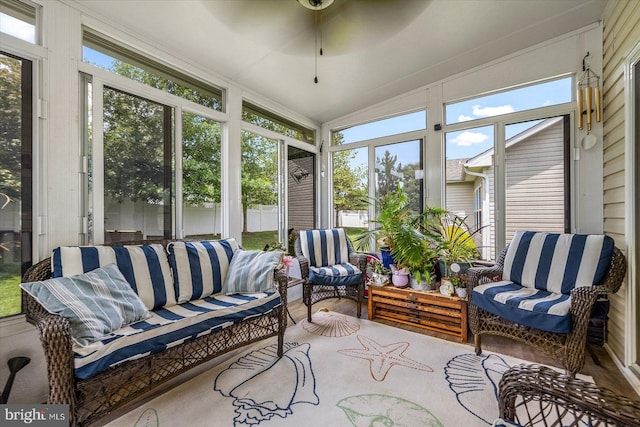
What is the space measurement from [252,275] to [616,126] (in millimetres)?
3199

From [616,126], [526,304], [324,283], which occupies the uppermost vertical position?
[616,126]

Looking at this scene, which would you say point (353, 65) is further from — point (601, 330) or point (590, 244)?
point (601, 330)

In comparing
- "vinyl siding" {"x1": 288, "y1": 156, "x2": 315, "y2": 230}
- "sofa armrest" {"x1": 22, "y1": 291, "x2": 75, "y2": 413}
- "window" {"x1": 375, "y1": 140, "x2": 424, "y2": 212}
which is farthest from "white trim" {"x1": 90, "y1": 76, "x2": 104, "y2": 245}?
"window" {"x1": 375, "y1": 140, "x2": 424, "y2": 212}

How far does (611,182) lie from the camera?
235 cm

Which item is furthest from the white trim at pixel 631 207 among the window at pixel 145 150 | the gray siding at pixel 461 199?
the window at pixel 145 150

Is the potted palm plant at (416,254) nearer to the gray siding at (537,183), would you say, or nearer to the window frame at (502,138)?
the window frame at (502,138)

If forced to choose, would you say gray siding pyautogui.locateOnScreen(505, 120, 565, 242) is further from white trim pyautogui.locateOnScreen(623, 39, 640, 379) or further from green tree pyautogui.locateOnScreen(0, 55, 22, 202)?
green tree pyautogui.locateOnScreen(0, 55, 22, 202)

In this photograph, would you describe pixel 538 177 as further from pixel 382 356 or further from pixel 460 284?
pixel 382 356

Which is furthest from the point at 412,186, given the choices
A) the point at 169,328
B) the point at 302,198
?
the point at 169,328

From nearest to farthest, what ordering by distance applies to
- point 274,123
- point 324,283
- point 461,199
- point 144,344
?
1. point 144,344
2. point 324,283
3. point 461,199
4. point 274,123

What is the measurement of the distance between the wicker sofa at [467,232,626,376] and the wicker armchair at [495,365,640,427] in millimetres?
1121

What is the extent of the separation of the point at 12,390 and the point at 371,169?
4020 millimetres

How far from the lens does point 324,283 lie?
10.0 ft

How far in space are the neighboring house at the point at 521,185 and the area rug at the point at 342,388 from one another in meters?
1.47
